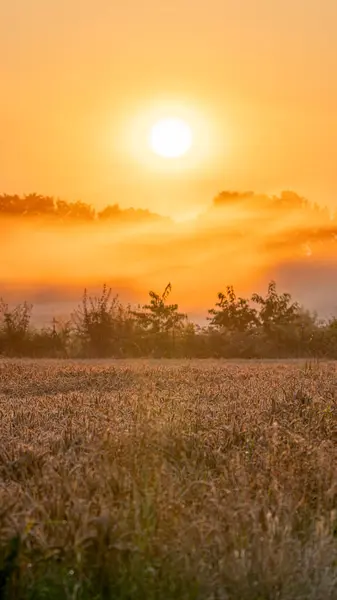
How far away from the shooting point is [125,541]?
5195 millimetres

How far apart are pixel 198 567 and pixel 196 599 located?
17 centimetres

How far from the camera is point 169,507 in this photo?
549 centimetres

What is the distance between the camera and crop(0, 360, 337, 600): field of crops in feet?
16.4

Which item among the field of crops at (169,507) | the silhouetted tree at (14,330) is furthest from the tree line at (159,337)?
the field of crops at (169,507)

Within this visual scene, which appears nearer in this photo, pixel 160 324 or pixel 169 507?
pixel 169 507

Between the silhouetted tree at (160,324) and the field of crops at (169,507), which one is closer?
the field of crops at (169,507)

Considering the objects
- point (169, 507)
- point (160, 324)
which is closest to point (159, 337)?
point (160, 324)

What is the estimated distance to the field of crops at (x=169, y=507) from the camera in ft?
16.4

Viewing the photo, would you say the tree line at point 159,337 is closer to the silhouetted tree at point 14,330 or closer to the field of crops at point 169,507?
the silhouetted tree at point 14,330

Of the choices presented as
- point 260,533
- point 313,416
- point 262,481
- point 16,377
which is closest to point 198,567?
point 260,533

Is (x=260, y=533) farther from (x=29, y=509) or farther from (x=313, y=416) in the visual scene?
(x=313, y=416)

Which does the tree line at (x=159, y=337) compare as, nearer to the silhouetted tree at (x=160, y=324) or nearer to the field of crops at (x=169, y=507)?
the silhouetted tree at (x=160, y=324)

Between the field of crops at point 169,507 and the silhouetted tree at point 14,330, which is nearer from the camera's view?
the field of crops at point 169,507

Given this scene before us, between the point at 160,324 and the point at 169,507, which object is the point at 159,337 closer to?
the point at 160,324
